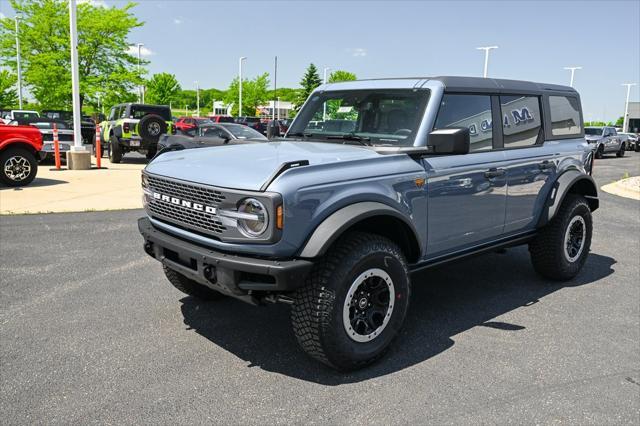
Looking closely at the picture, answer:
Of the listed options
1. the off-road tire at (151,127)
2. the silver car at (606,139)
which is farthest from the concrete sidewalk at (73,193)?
the silver car at (606,139)

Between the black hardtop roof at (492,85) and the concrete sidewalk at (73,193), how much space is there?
7061 millimetres

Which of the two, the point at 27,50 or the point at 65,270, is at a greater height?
the point at 27,50

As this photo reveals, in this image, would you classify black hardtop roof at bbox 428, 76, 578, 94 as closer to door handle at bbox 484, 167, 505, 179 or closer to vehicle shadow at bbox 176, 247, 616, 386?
door handle at bbox 484, 167, 505, 179

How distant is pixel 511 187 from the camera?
473 centimetres

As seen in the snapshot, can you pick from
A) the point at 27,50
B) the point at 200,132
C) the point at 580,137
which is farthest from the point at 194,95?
the point at 580,137

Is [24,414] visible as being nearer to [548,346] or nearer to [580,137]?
[548,346]

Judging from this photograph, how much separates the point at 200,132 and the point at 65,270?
33.3 ft

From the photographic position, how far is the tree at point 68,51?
28.5 m

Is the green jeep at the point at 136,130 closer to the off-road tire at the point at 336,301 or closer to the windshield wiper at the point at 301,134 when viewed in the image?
the windshield wiper at the point at 301,134

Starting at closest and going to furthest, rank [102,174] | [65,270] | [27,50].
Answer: [65,270] < [102,174] < [27,50]

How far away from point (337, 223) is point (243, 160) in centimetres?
81

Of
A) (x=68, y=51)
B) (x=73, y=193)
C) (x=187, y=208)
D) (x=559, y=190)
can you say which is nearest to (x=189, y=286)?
(x=187, y=208)

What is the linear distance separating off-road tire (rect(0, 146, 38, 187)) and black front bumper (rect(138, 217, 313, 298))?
9.36 metres

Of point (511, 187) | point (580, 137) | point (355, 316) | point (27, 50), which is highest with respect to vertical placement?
point (27, 50)
